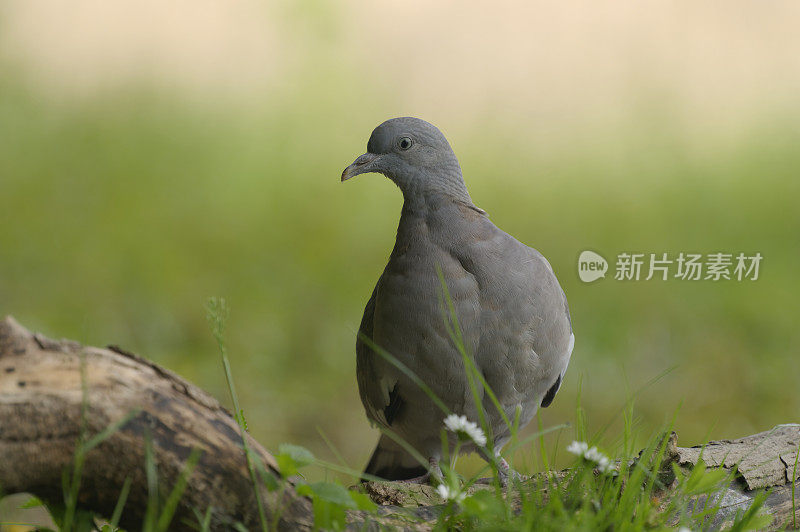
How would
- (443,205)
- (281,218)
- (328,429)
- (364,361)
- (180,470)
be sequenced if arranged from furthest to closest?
(281,218), (328,429), (364,361), (443,205), (180,470)

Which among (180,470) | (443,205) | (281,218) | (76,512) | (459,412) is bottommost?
(76,512)

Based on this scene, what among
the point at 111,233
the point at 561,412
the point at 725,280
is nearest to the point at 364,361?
the point at 561,412

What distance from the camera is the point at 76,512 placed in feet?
5.43

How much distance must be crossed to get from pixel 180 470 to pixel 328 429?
322cm

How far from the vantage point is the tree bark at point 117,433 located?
5.04 ft

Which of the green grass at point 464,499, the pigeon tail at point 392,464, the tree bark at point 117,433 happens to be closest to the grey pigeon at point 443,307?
the pigeon tail at point 392,464

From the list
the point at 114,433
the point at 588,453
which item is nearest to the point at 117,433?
the point at 114,433

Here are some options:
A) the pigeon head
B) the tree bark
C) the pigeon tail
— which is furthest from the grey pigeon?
the tree bark

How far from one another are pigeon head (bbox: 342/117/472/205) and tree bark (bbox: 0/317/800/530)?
1086 mm

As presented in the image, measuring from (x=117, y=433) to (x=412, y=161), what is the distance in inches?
52.4

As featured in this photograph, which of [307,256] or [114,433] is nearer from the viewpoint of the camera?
[114,433]

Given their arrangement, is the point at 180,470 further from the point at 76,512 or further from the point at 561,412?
the point at 561,412

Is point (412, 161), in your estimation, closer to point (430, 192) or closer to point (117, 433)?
point (430, 192)

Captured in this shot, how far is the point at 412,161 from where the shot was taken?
252 cm
